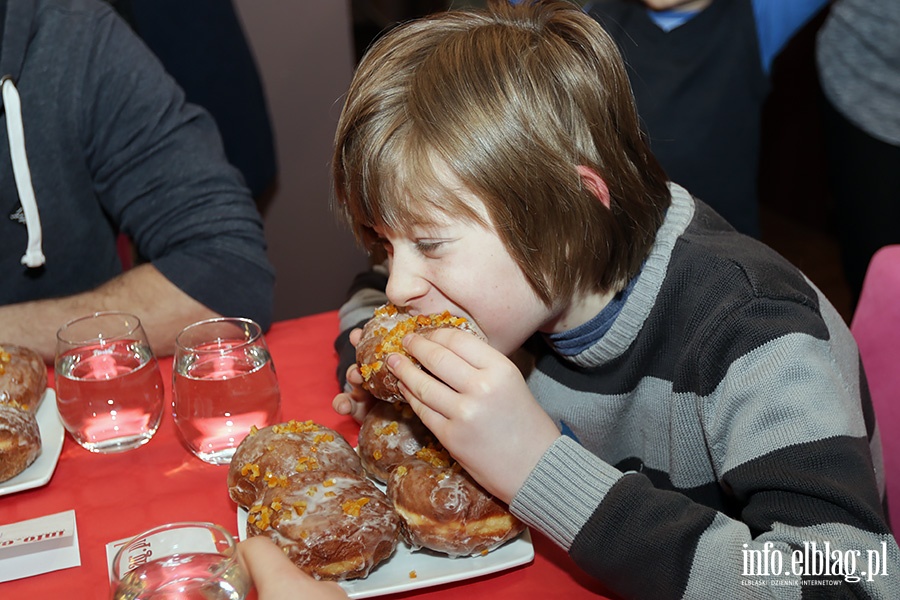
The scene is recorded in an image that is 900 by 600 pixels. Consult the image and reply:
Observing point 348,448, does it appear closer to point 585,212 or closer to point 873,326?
point 585,212

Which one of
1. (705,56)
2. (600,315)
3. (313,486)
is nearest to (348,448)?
(313,486)

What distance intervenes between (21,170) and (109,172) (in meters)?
0.16

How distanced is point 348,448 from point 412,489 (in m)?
0.13

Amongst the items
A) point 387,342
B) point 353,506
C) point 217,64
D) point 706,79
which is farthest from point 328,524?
point 217,64

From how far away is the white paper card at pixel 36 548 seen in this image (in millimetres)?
1012

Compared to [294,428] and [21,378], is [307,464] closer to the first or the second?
[294,428]

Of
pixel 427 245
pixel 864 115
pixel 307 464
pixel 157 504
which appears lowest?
pixel 864 115

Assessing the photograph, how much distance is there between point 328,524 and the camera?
0.94 metres

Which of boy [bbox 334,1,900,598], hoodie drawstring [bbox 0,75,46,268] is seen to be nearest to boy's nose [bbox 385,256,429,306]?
boy [bbox 334,1,900,598]

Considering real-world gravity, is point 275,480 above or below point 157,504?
above

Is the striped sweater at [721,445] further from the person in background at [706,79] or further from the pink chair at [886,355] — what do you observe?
the person in background at [706,79]

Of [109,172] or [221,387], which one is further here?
[109,172]

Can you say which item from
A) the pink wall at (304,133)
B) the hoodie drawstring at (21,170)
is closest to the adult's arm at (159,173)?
the hoodie drawstring at (21,170)

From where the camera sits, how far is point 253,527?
0.98 metres
